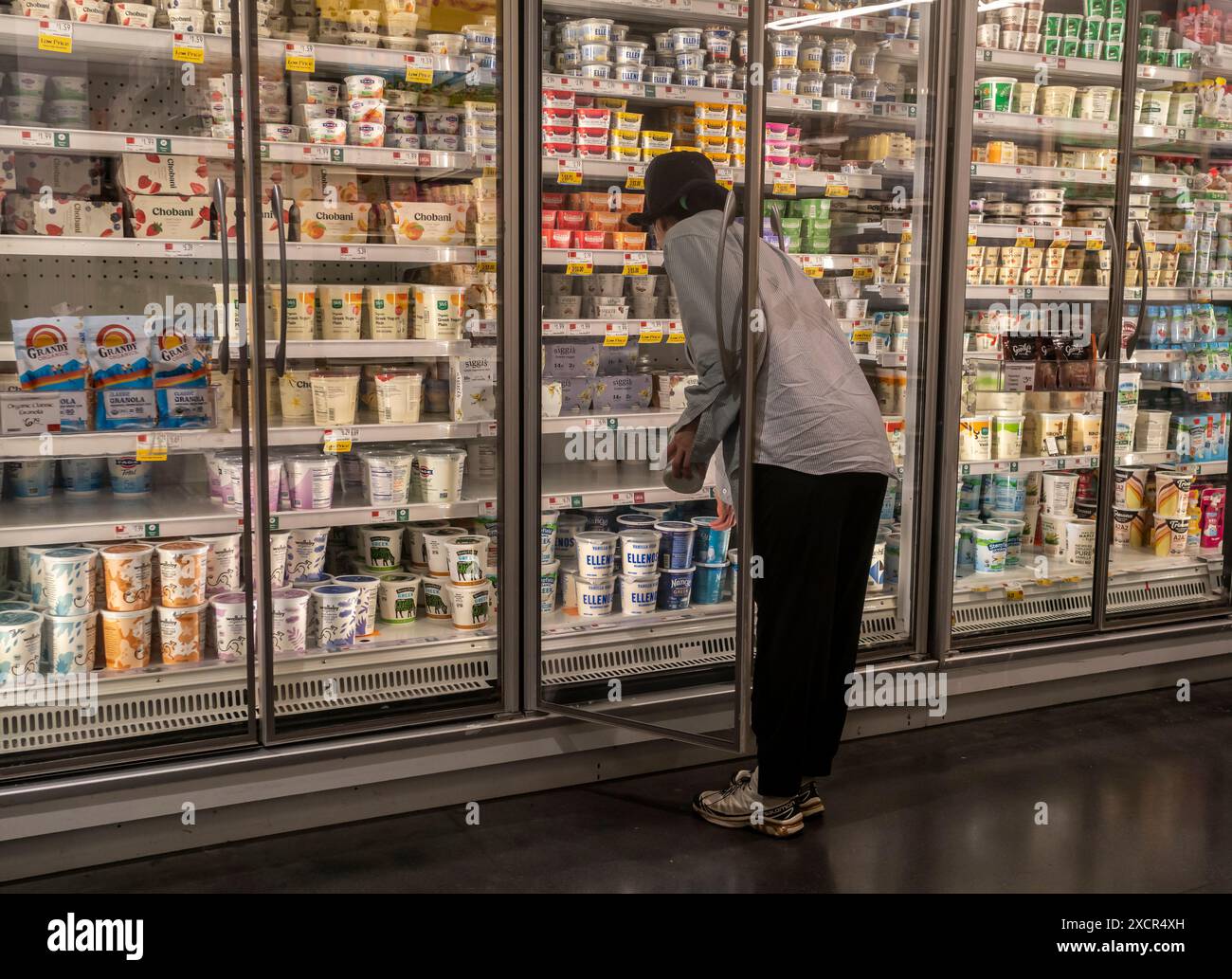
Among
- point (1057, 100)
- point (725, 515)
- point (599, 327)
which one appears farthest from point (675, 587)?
point (1057, 100)

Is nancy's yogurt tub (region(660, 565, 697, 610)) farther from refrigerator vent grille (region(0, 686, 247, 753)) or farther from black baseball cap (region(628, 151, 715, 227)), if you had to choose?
refrigerator vent grille (region(0, 686, 247, 753))

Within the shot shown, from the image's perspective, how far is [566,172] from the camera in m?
3.35

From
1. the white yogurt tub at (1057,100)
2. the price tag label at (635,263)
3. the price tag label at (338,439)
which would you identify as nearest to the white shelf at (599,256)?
the price tag label at (635,263)

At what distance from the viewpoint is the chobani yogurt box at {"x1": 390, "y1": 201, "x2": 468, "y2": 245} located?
11.2 feet

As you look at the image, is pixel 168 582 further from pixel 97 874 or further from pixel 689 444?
pixel 689 444

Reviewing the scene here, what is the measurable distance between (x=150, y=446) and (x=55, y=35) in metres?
0.99

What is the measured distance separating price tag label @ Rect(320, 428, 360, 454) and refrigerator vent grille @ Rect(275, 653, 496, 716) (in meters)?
0.62

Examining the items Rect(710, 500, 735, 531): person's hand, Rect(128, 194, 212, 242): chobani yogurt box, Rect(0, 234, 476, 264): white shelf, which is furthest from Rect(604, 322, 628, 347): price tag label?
Rect(128, 194, 212, 242): chobani yogurt box

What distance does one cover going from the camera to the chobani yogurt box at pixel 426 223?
3.42 meters

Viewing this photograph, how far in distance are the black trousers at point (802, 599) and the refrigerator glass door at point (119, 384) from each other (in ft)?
4.31

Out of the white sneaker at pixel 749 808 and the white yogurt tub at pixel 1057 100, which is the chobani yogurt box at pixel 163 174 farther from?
the white yogurt tub at pixel 1057 100

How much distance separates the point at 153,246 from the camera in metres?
2.93

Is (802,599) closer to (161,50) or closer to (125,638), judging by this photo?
(125,638)

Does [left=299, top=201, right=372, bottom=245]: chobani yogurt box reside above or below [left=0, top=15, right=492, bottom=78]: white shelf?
below
